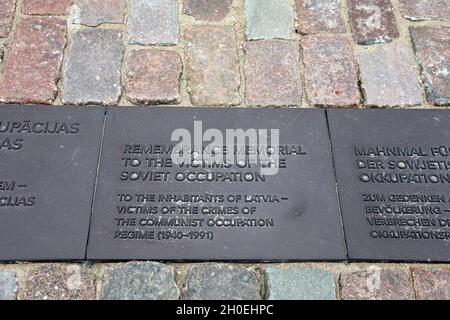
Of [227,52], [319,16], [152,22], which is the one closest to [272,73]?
[227,52]

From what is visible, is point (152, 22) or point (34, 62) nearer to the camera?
point (34, 62)

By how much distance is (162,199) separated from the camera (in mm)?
2326

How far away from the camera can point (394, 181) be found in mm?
Result: 2406

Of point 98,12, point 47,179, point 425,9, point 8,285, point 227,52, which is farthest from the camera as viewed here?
point 425,9

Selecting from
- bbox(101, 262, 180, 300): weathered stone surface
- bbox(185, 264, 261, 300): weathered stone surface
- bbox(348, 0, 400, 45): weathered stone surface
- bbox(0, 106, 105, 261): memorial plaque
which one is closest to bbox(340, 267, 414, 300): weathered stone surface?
bbox(185, 264, 261, 300): weathered stone surface

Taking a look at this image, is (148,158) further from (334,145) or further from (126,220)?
(334,145)

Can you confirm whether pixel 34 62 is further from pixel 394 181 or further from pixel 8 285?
pixel 394 181

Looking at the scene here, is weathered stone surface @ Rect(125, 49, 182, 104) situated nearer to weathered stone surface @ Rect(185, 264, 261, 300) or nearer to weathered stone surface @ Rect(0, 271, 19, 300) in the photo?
weathered stone surface @ Rect(185, 264, 261, 300)

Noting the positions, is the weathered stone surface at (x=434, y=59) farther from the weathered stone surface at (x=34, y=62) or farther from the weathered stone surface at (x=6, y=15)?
the weathered stone surface at (x=6, y=15)

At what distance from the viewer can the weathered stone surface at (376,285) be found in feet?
7.12

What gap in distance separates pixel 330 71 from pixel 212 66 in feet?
2.27

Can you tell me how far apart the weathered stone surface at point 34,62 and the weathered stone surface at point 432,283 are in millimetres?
2089

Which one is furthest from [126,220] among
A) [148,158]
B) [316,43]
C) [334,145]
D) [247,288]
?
[316,43]

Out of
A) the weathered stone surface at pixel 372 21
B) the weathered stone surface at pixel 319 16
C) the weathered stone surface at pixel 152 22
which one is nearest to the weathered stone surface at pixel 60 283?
the weathered stone surface at pixel 152 22
